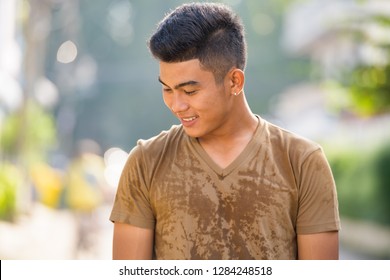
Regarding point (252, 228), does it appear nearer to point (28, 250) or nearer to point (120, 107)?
point (28, 250)

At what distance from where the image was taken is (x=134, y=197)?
308 centimetres

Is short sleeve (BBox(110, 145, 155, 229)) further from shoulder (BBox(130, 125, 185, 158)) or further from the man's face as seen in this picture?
the man's face

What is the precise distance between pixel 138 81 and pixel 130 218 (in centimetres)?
5638

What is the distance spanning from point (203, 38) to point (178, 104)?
10.4 inches

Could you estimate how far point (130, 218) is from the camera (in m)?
3.06

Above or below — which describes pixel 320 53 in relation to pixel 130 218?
above

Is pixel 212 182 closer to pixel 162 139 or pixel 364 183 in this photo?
pixel 162 139

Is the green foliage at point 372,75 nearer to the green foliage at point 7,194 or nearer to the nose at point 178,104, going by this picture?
the green foliage at point 7,194

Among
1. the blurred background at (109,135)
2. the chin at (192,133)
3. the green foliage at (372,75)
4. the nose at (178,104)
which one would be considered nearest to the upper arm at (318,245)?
the chin at (192,133)

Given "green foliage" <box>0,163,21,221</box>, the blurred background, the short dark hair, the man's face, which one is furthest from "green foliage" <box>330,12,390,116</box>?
the man's face

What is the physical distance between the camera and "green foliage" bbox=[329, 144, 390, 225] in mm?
13125

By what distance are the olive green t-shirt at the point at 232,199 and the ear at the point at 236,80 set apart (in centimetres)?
20

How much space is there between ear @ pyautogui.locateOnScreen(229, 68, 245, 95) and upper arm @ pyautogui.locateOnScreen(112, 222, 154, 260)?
1.94ft
